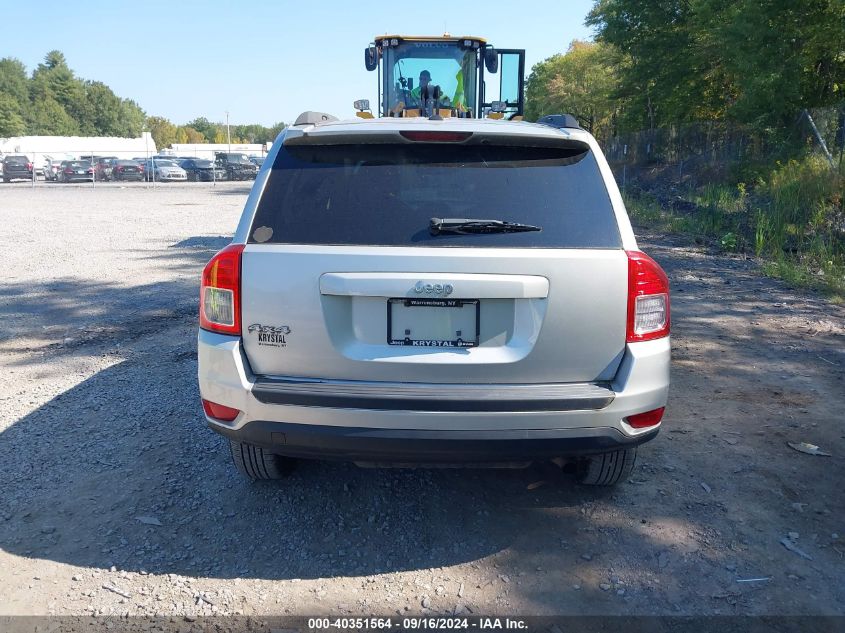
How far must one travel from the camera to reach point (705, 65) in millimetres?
31578

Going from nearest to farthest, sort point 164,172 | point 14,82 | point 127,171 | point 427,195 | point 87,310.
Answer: point 427,195 → point 87,310 → point 164,172 → point 127,171 → point 14,82

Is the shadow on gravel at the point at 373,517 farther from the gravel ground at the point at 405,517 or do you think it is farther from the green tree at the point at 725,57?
the green tree at the point at 725,57

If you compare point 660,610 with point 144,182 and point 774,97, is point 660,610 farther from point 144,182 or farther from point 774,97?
point 144,182

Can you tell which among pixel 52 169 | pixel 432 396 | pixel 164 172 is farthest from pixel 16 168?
pixel 432 396

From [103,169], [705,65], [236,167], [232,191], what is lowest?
[232,191]

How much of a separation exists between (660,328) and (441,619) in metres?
1.60

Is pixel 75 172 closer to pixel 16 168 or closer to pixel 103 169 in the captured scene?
pixel 103 169

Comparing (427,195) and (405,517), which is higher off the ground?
(427,195)

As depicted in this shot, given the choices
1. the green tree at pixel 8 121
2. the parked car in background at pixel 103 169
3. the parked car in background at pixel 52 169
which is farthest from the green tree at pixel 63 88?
the parked car in background at pixel 103 169

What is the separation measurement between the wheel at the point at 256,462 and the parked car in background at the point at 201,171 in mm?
46401

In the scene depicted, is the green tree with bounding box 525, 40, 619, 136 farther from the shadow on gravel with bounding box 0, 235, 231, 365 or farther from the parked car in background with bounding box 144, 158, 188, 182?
the shadow on gravel with bounding box 0, 235, 231, 365

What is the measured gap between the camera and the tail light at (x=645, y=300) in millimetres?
3090

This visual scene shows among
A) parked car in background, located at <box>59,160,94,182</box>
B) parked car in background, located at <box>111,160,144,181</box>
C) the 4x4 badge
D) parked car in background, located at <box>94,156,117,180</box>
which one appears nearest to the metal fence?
the 4x4 badge

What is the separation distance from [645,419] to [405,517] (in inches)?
50.9
